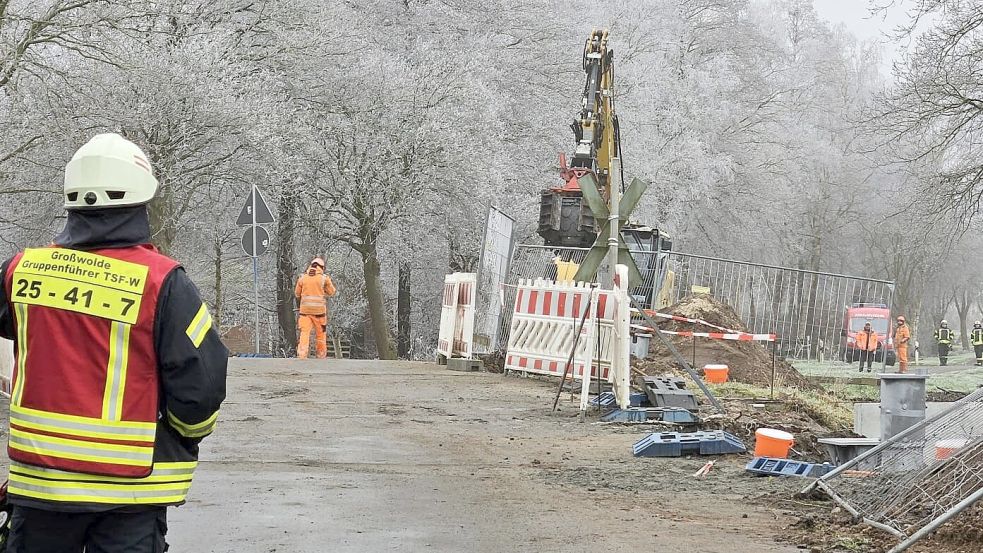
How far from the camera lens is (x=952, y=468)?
23.6 ft

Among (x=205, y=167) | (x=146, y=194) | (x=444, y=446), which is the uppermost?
(x=205, y=167)

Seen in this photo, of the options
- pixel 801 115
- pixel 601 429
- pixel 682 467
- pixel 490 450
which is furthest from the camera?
pixel 801 115

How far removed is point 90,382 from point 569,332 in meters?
12.3

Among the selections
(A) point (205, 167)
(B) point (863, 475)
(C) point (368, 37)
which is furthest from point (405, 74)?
(B) point (863, 475)

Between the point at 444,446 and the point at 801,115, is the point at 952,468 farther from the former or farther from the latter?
the point at 801,115

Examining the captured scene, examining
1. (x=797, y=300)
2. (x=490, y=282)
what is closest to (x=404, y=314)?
(x=797, y=300)

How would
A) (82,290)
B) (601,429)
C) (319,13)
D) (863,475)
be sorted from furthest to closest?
(319,13) < (601,429) < (863,475) < (82,290)

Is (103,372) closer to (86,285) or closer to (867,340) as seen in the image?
(86,285)

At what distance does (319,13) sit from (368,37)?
217cm

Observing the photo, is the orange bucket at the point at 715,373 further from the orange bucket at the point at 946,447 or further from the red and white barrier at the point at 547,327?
the orange bucket at the point at 946,447

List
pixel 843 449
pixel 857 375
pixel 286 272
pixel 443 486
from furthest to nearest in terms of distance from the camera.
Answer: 1. pixel 286 272
2. pixel 857 375
3. pixel 843 449
4. pixel 443 486

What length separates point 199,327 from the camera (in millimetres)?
4004

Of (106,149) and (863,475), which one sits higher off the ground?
(106,149)

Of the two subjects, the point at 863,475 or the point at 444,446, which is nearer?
the point at 863,475
